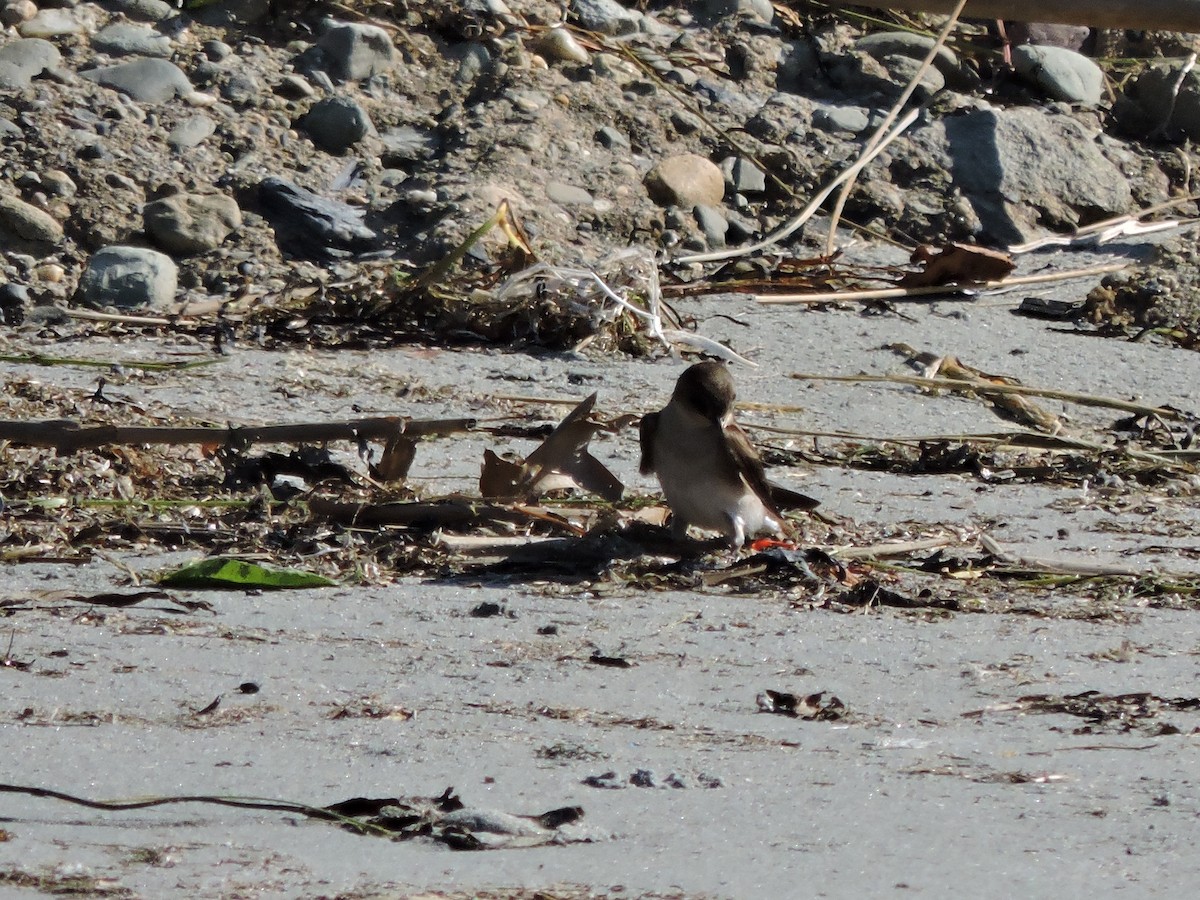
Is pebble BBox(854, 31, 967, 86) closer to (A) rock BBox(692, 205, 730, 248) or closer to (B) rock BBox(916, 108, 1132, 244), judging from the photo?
(B) rock BBox(916, 108, 1132, 244)

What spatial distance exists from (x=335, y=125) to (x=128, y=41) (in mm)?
1055

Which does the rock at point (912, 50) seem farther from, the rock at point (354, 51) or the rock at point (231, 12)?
the rock at point (231, 12)

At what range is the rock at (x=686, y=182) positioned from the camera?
9062mm

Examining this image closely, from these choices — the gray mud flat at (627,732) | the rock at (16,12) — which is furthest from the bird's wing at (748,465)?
the rock at (16,12)

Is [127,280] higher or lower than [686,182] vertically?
lower

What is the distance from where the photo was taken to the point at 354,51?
9.27 meters

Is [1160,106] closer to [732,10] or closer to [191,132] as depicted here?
[732,10]

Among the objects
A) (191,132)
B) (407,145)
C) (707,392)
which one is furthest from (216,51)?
(707,392)

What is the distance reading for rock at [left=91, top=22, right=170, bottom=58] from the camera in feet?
29.1

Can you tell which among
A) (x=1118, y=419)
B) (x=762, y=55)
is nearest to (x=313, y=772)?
(x=1118, y=419)

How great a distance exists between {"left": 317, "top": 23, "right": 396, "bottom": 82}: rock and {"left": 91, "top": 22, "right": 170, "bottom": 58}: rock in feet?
2.58

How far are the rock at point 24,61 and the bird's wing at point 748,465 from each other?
465cm

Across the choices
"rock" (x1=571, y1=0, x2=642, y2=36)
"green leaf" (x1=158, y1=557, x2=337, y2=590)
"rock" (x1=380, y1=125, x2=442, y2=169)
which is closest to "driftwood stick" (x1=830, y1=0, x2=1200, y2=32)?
"rock" (x1=571, y1=0, x2=642, y2=36)

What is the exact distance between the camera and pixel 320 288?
7.60 meters
